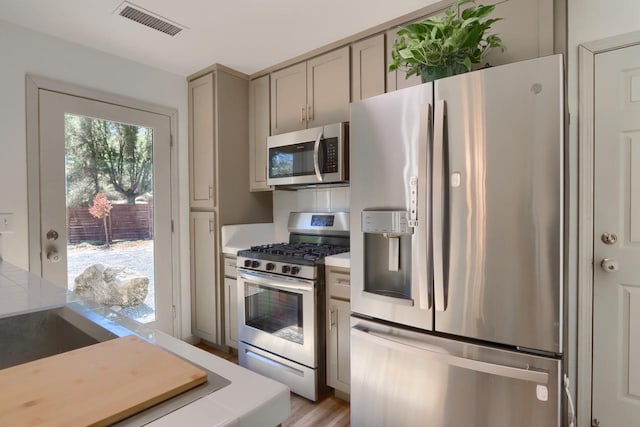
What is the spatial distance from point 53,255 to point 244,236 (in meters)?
1.30

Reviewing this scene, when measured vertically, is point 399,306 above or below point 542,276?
below

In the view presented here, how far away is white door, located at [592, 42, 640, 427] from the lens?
1.60 m

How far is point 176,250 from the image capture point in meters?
2.90

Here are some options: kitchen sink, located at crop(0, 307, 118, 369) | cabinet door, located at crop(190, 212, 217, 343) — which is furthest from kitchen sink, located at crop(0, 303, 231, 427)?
cabinet door, located at crop(190, 212, 217, 343)

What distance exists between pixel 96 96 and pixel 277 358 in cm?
226

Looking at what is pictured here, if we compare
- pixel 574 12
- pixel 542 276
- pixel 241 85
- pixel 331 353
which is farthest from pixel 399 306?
pixel 241 85

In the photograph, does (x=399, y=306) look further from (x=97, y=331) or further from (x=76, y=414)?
(x=76, y=414)

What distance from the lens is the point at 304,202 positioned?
2873 millimetres

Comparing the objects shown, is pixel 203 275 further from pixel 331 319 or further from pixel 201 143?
pixel 331 319

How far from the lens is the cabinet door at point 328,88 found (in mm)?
2307

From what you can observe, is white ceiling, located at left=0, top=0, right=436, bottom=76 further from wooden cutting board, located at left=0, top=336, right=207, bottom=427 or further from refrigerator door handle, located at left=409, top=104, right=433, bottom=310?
wooden cutting board, located at left=0, top=336, right=207, bottom=427

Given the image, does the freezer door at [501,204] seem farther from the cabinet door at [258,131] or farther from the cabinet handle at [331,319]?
the cabinet door at [258,131]

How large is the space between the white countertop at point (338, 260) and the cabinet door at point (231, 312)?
94 cm

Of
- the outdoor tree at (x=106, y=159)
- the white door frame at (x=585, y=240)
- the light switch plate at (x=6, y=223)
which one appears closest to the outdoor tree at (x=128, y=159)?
the outdoor tree at (x=106, y=159)
